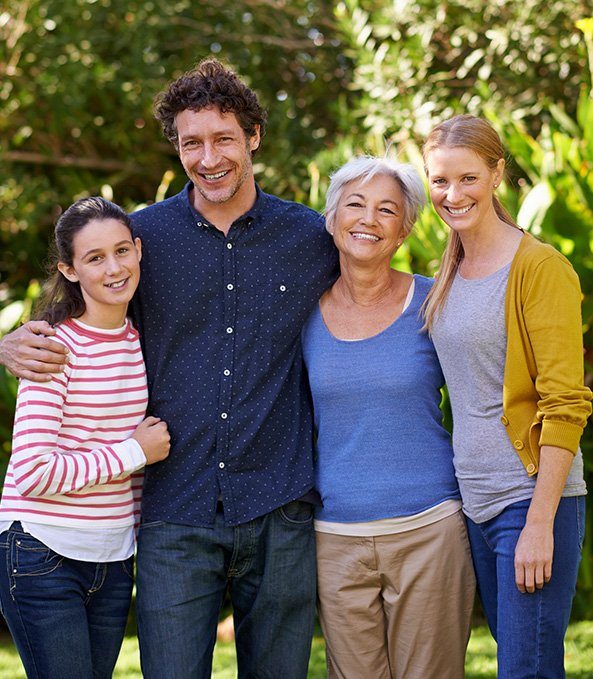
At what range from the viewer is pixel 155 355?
10.4 feet

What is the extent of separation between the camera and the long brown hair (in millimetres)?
2977

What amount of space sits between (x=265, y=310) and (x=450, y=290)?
0.58 meters

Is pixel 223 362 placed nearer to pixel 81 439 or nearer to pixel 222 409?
pixel 222 409

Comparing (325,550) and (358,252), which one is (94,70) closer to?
(358,252)

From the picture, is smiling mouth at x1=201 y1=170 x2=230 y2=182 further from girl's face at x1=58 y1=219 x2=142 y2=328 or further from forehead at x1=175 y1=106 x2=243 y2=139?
girl's face at x1=58 y1=219 x2=142 y2=328

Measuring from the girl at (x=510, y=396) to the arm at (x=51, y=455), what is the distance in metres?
0.97

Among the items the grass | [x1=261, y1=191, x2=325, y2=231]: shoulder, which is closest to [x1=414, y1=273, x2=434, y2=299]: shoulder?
[x1=261, y1=191, x2=325, y2=231]: shoulder

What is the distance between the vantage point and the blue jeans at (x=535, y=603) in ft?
8.84

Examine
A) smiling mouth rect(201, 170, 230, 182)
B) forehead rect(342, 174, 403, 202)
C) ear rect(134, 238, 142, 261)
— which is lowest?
ear rect(134, 238, 142, 261)

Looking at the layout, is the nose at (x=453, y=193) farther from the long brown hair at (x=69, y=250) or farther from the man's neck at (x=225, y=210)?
the long brown hair at (x=69, y=250)

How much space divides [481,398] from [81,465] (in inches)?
44.3

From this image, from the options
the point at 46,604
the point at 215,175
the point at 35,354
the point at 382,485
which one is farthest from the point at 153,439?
the point at 215,175

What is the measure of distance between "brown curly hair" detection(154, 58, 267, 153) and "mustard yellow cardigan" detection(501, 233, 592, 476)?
39.7 inches

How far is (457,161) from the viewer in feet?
9.45
